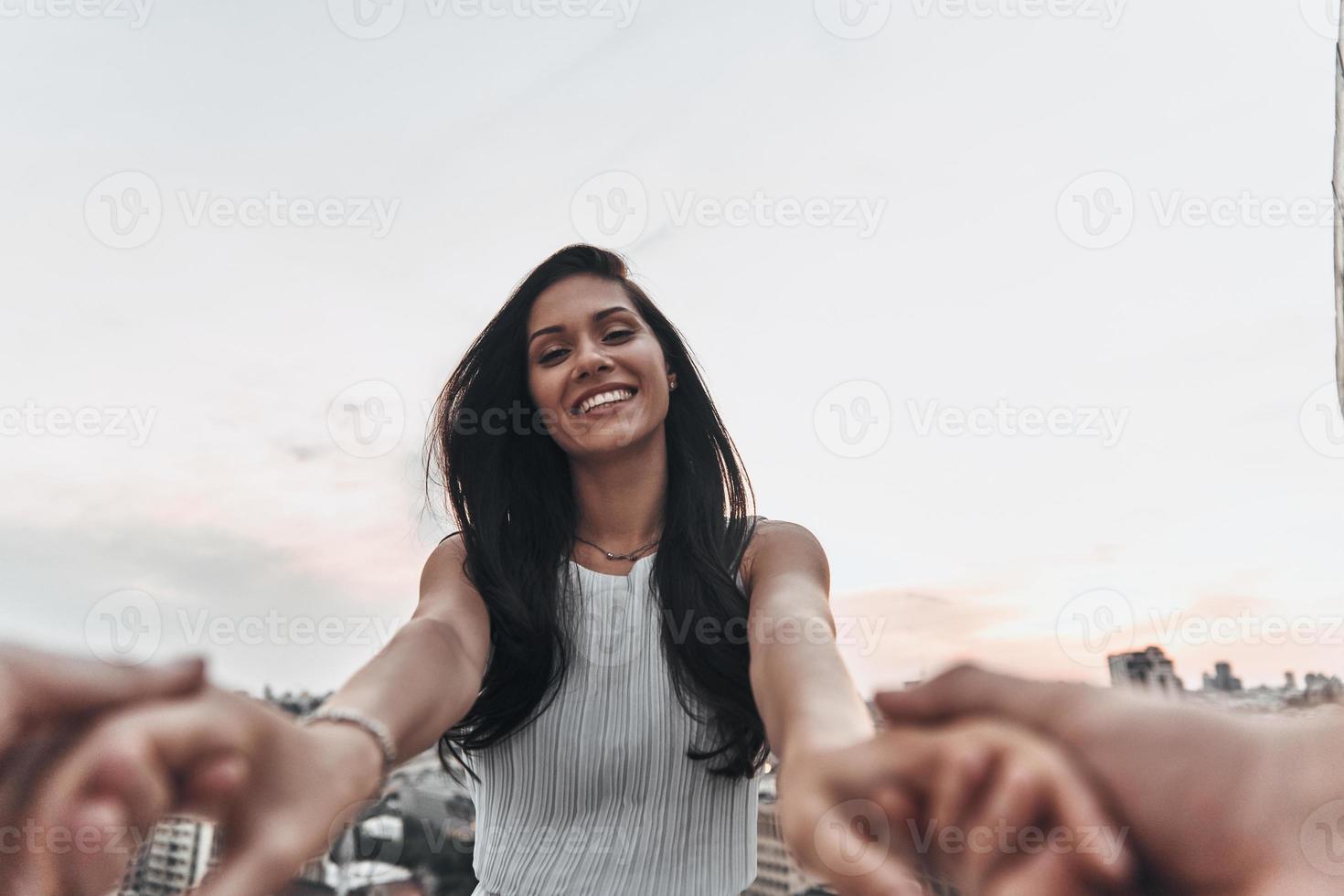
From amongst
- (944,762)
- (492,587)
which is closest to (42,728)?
(944,762)

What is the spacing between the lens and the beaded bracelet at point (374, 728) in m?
1.21

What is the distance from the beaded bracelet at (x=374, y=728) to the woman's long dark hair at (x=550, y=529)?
2.41ft

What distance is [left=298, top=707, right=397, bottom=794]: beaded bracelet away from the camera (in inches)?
47.6

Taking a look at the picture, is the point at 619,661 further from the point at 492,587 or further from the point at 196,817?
the point at 196,817

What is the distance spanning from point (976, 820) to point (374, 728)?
0.91 m

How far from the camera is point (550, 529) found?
226cm

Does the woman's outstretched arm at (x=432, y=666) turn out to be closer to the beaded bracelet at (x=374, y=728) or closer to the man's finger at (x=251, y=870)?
the beaded bracelet at (x=374, y=728)

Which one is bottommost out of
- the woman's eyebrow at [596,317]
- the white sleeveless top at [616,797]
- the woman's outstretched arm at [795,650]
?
the white sleeveless top at [616,797]

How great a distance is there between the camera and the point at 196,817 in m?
0.75

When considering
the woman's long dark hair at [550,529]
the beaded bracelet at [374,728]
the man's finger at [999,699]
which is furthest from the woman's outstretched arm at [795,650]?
the beaded bracelet at [374,728]

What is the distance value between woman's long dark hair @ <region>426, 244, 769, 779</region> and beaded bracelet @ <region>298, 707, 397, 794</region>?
0.73 m

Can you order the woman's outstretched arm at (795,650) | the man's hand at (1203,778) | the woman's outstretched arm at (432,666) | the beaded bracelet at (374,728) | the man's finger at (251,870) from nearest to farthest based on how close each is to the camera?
the man's hand at (1203,778) → the man's finger at (251,870) → the woman's outstretched arm at (795,650) → the beaded bracelet at (374,728) → the woman's outstretched arm at (432,666)

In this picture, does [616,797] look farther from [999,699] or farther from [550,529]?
[999,699]

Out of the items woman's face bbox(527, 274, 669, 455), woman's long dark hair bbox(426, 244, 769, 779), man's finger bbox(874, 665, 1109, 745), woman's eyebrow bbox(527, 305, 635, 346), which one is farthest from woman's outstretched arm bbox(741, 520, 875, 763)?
woman's eyebrow bbox(527, 305, 635, 346)
